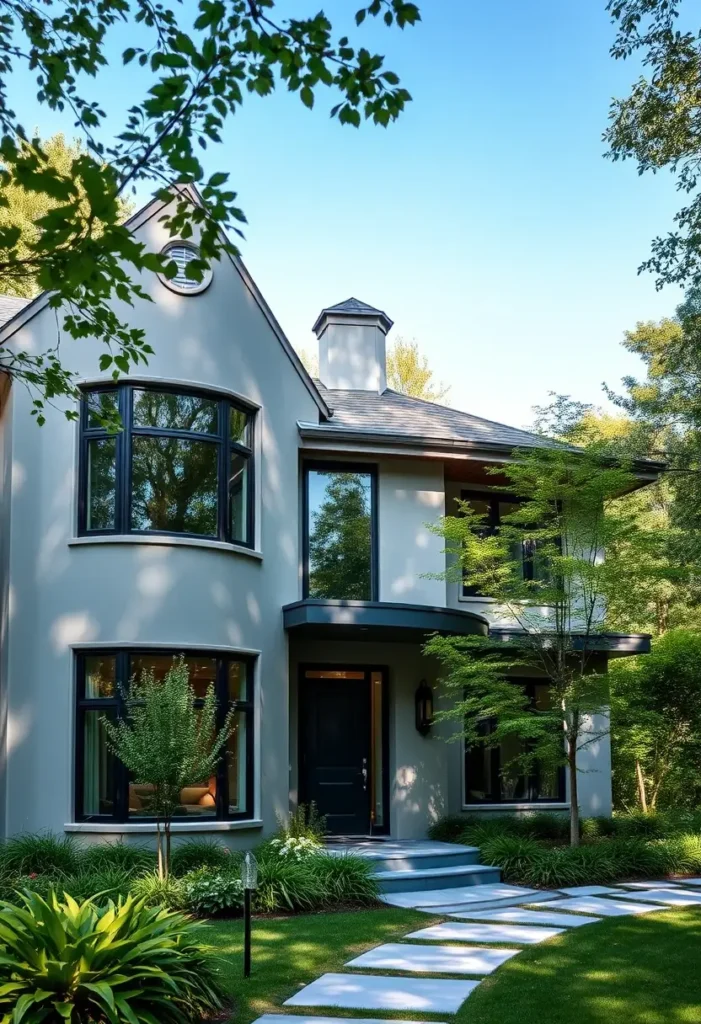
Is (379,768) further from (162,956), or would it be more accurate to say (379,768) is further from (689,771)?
(162,956)

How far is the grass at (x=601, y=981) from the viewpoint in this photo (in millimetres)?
6711

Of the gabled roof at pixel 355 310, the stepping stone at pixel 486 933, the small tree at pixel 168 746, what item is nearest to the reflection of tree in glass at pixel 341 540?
the gabled roof at pixel 355 310

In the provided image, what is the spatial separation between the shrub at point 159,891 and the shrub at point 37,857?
138 cm

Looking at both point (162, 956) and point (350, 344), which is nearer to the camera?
point (162, 956)

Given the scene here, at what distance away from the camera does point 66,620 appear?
12680mm

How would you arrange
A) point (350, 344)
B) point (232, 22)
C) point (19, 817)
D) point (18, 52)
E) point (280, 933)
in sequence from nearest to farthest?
1. point (232, 22)
2. point (18, 52)
3. point (280, 933)
4. point (19, 817)
5. point (350, 344)

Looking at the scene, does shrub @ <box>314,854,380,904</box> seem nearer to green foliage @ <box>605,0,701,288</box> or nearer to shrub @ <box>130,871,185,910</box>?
shrub @ <box>130,871,185,910</box>

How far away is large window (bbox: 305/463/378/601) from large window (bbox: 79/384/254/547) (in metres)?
→ 1.87

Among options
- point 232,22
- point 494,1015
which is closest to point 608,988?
point 494,1015

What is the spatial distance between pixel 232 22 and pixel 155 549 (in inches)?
301

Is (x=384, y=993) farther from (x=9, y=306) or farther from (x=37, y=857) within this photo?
(x=9, y=306)

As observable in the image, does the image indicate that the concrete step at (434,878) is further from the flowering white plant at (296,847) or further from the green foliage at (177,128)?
the green foliage at (177,128)

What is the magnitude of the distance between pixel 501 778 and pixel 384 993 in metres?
8.98

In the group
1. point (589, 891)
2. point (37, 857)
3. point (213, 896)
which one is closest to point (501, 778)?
point (589, 891)
